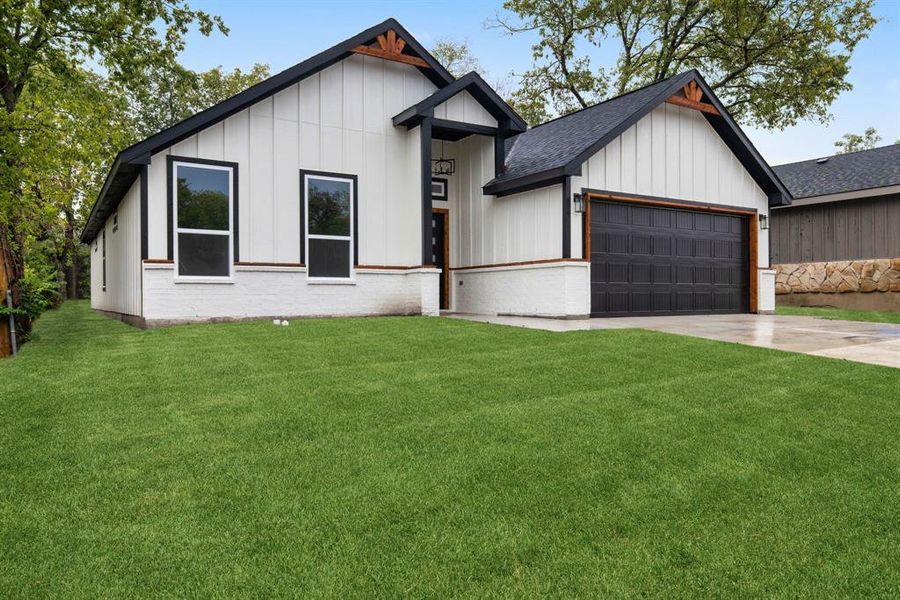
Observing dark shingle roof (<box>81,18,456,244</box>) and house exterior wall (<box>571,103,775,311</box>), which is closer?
dark shingle roof (<box>81,18,456,244</box>)

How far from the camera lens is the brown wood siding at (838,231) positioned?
17047 millimetres

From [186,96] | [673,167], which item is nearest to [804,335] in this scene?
[673,167]

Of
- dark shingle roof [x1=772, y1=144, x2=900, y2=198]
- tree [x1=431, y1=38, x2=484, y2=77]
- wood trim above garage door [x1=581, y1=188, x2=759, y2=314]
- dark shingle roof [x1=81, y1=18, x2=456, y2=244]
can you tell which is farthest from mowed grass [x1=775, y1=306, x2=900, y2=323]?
tree [x1=431, y1=38, x2=484, y2=77]

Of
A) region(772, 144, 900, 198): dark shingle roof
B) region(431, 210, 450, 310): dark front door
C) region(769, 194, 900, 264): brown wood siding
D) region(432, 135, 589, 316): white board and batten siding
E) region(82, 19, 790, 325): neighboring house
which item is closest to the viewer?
region(82, 19, 790, 325): neighboring house

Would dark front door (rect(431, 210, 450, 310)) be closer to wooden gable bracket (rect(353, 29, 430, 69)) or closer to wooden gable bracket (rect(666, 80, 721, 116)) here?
wooden gable bracket (rect(353, 29, 430, 69))

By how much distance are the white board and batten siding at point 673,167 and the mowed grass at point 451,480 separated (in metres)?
6.45

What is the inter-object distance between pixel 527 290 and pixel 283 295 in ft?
15.6

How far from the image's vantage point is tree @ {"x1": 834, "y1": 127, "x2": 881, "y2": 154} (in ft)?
146

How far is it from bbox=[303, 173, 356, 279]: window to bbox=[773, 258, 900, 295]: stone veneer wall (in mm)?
14822

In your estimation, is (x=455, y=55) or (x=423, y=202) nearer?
(x=423, y=202)

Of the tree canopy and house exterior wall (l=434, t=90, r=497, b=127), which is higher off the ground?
the tree canopy

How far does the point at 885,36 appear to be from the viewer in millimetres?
21078

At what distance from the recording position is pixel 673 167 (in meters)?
12.6

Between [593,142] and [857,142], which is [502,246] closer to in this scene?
[593,142]
